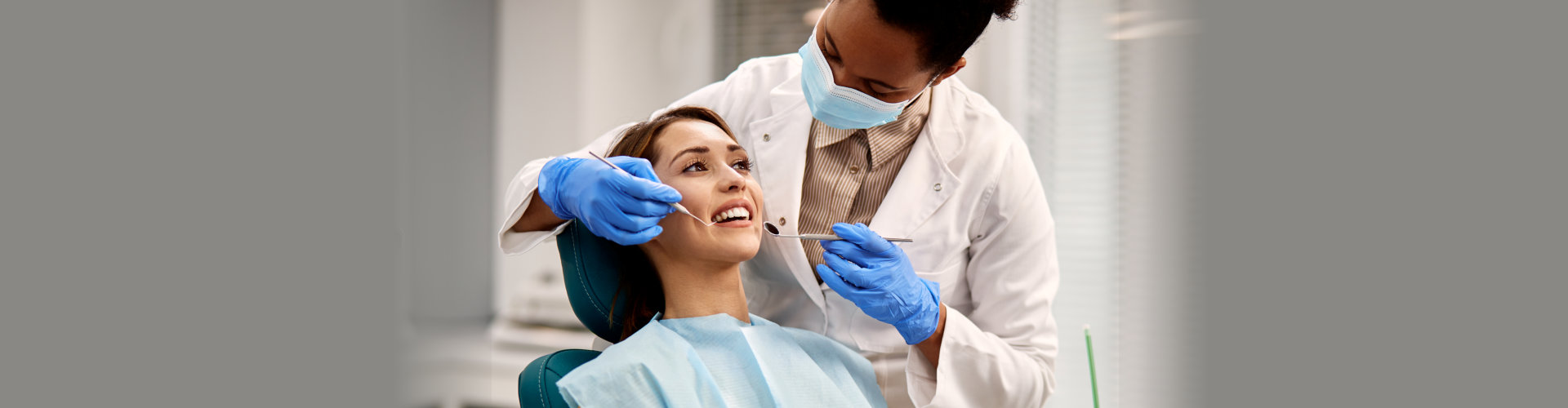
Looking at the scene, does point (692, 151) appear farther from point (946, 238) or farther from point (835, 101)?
point (946, 238)

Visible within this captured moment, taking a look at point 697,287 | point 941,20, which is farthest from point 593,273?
point 941,20

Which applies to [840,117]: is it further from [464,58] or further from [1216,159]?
[464,58]

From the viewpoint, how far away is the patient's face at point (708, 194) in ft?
4.38

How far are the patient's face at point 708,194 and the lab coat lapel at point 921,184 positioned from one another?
0.75ft

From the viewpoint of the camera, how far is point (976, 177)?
145 centimetres

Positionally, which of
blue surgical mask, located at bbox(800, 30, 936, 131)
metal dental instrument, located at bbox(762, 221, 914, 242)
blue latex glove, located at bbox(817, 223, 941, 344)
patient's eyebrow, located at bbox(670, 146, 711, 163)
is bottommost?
blue latex glove, located at bbox(817, 223, 941, 344)

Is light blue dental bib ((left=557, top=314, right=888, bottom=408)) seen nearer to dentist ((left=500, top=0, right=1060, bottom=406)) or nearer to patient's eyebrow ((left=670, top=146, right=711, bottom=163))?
dentist ((left=500, top=0, right=1060, bottom=406))

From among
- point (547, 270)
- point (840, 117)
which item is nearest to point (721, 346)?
point (840, 117)

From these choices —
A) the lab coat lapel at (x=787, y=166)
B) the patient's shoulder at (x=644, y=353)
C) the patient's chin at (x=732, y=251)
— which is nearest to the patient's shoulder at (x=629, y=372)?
the patient's shoulder at (x=644, y=353)

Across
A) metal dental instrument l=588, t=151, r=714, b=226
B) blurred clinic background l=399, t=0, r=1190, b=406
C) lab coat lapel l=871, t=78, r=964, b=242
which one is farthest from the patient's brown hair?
blurred clinic background l=399, t=0, r=1190, b=406

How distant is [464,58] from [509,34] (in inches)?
8.0

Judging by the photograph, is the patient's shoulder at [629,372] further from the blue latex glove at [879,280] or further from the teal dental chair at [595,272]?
the blue latex glove at [879,280]

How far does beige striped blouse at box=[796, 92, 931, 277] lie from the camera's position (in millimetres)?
1479

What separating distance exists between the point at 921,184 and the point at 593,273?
0.58 m
